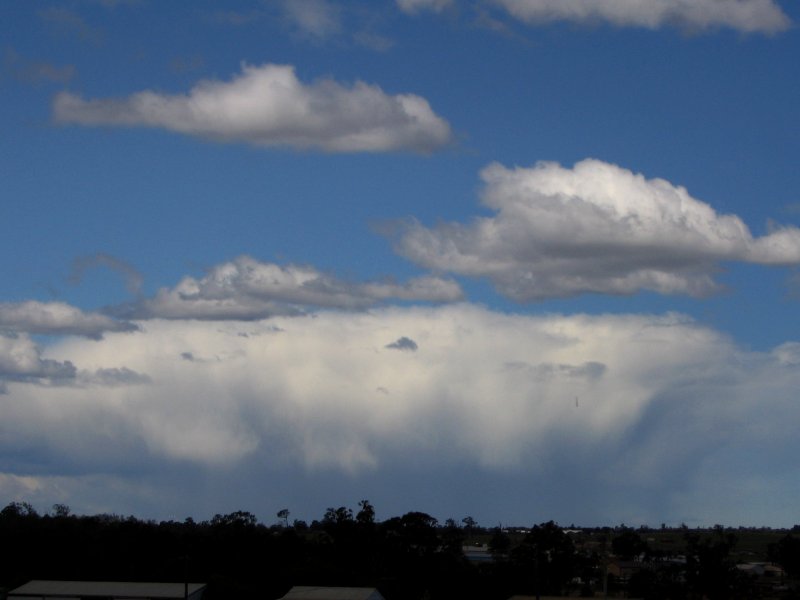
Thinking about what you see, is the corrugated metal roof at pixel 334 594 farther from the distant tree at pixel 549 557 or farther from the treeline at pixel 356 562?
the distant tree at pixel 549 557

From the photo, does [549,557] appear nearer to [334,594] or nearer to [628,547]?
[334,594]

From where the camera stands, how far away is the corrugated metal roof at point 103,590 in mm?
92188

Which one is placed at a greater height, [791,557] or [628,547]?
[628,547]

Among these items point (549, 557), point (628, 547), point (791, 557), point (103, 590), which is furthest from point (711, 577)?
point (628, 547)

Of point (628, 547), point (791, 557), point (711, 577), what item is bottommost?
point (711, 577)

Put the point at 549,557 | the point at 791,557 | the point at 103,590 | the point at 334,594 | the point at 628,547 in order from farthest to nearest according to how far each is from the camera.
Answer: the point at 628,547
the point at 791,557
the point at 549,557
the point at 103,590
the point at 334,594

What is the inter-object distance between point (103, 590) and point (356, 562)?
3408 centimetres

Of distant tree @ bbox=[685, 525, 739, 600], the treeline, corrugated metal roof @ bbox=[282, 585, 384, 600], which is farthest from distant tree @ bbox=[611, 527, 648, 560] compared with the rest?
corrugated metal roof @ bbox=[282, 585, 384, 600]

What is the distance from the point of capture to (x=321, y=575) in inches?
4186

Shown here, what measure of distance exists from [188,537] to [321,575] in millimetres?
30122

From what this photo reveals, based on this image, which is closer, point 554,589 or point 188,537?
point 554,589

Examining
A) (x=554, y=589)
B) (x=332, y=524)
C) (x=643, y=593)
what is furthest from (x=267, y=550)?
(x=643, y=593)

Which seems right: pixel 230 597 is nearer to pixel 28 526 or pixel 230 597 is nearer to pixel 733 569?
pixel 733 569

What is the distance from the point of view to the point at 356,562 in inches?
4820
